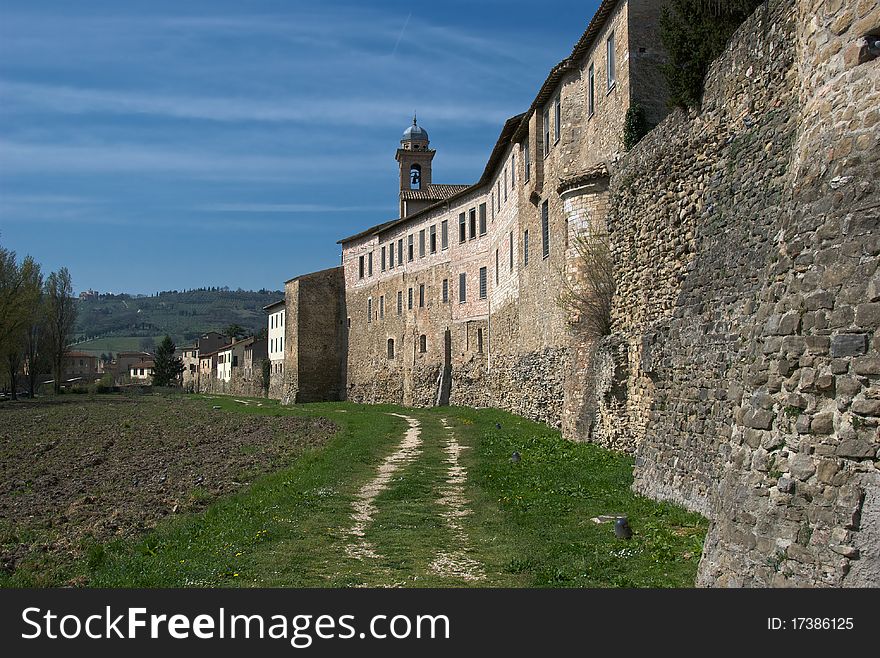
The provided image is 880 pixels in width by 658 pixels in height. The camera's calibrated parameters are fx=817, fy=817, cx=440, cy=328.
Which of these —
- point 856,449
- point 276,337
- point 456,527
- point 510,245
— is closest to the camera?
point 856,449

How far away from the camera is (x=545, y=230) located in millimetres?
28094

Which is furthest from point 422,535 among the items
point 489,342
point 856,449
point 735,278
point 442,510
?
point 489,342

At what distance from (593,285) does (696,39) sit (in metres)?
6.78

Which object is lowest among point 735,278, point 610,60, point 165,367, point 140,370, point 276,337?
point 735,278

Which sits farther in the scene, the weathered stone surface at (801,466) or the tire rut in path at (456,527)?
the tire rut in path at (456,527)

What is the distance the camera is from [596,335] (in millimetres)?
19531

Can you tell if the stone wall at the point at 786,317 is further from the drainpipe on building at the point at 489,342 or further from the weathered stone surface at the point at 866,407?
the drainpipe on building at the point at 489,342

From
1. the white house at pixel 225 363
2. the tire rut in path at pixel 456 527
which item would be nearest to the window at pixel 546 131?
the tire rut in path at pixel 456 527

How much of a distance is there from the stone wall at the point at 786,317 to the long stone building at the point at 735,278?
0.06 ft

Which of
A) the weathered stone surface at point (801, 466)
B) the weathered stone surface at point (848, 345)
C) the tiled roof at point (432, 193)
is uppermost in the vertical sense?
the tiled roof at point (432, 193)

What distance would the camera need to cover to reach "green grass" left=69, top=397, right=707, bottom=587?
29.4ft

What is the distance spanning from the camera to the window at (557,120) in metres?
25.1

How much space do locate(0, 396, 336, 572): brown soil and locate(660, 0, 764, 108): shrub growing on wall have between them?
37.3 feet

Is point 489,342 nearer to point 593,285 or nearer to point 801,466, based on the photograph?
point 593,285
